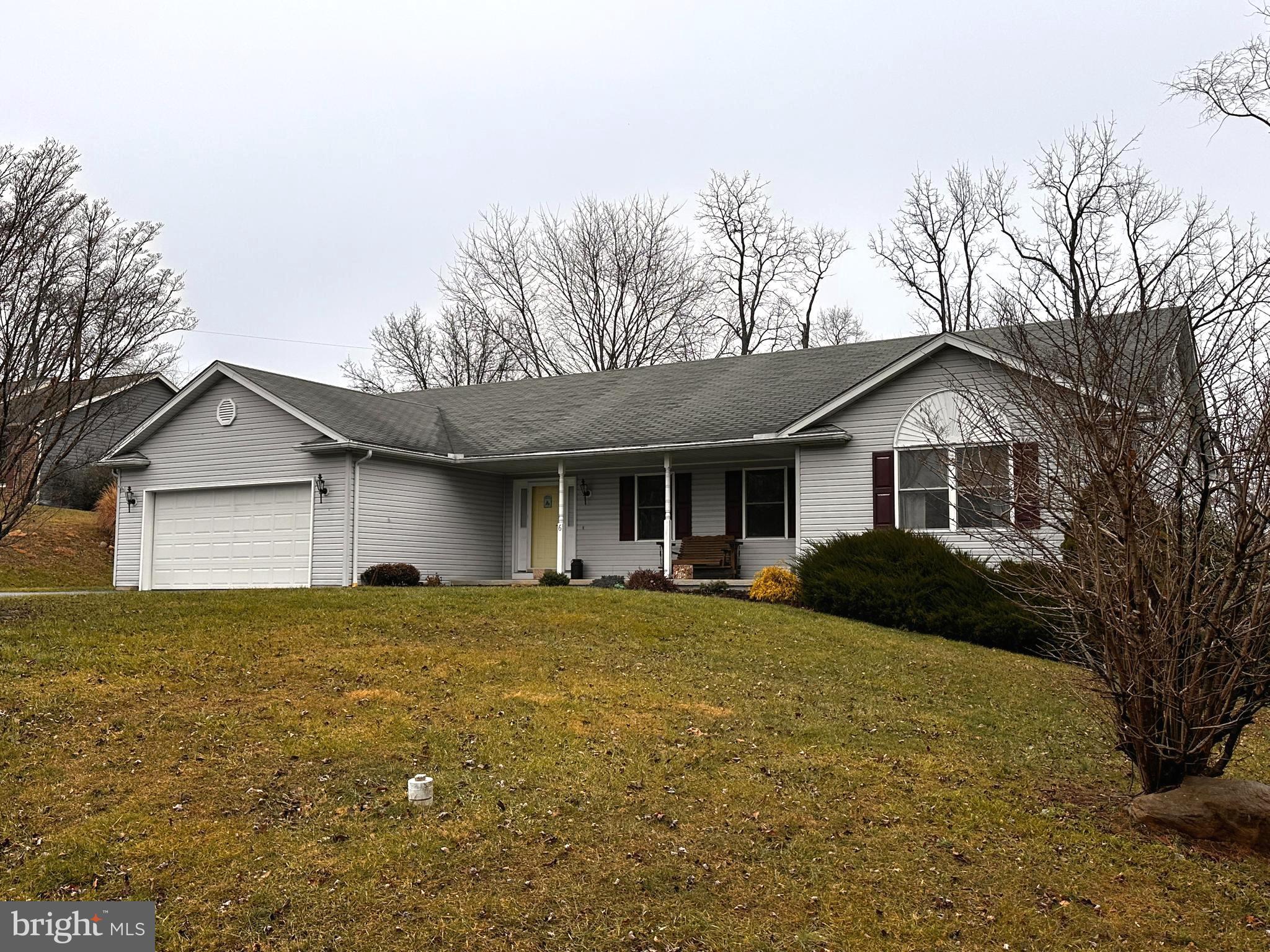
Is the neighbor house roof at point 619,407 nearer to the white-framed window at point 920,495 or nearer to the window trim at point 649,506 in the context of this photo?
the window trim at point 649,506

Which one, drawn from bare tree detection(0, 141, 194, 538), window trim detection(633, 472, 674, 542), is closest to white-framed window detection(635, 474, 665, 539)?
window trim detection(633, 472, 674, 542)

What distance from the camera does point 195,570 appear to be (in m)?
20.6

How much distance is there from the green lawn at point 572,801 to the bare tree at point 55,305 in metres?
2.21

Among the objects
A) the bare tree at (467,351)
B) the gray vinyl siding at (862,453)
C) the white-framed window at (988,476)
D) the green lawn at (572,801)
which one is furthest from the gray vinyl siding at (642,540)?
the bare tree at (467,351)

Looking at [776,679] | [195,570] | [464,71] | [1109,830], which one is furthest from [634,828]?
[195,570]

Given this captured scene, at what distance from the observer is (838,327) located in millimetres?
38656

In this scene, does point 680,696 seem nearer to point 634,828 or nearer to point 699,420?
point 634,828

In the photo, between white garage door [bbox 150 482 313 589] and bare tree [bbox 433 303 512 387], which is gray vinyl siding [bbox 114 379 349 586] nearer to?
white garage door [bbox 150 482 313 589]

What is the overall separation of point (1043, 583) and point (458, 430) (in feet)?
55.9

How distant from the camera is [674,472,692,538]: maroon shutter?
1995 centimetres

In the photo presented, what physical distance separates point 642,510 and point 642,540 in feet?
2.00

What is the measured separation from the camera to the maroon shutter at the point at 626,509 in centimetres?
2050

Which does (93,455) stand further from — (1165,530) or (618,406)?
(1165,530)

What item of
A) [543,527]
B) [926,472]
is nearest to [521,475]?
[543,527]
